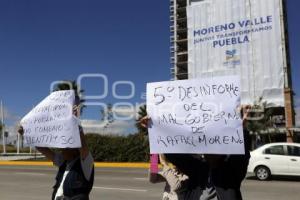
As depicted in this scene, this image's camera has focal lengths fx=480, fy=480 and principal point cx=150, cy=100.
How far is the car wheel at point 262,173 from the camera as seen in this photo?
17812 millimetres

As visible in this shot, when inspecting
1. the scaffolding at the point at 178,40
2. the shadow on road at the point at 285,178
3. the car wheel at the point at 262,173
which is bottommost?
the shadow on road at the point at 285,178

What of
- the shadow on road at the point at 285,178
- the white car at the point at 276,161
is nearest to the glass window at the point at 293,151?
the white car at the point at 276,161

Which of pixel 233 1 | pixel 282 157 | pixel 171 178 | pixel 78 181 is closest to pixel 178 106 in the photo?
pixel 171 178

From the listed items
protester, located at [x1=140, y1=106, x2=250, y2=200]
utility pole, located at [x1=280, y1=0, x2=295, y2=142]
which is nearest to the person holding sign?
protester, located at [x1=140, y1=106, x2=250, y2=200]

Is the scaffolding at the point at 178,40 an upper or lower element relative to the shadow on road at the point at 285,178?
upper

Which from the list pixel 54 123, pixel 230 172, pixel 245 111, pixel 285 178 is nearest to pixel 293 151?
pixel 285 178

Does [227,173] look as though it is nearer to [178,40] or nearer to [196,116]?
[196,116]

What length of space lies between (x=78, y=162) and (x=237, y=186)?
4.83ft

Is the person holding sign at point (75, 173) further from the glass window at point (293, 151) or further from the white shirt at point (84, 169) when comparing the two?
the glass window at point (293, 151)

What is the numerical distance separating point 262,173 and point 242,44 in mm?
45533

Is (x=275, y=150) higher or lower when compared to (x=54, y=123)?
lower

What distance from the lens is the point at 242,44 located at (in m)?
61.7

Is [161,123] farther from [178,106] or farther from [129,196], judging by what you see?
[129,196]

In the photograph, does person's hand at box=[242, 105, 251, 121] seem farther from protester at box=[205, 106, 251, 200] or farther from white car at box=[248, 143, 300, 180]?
white car at box=[248, 143, 300, 180]
